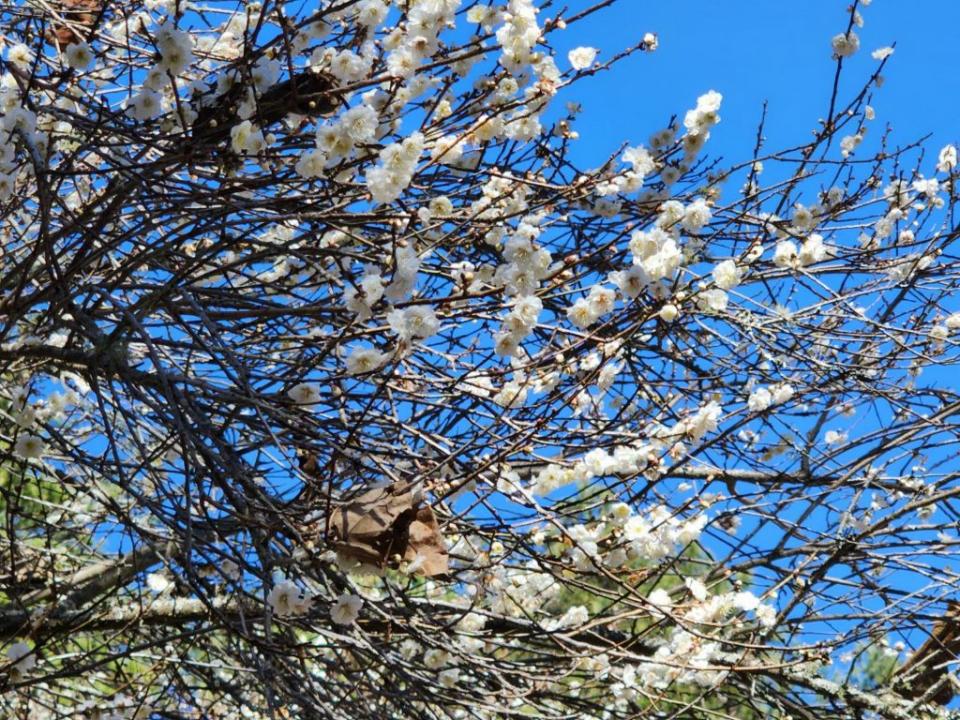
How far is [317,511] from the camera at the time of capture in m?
3.35

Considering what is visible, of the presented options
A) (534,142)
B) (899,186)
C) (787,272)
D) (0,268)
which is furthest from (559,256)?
(0,268)

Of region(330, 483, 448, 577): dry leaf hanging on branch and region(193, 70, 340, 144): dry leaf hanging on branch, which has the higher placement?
region(193, 70, 340, 144): dry leaf hanging on branch

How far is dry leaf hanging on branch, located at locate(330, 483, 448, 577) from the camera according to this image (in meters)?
2.88

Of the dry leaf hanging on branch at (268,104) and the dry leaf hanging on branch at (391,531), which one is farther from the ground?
the dry leaf hanging on branch at (268,104)

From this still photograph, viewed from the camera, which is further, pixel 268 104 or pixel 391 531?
pixel 268 104

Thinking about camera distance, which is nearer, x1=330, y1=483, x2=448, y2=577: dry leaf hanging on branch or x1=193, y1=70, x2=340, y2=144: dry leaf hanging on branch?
x1=330, y1=483, x2=448, y2=577: dry leaf hanging on branch

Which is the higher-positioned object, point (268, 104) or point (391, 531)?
point (268, 104)

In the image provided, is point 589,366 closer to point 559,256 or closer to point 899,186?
point 559,256

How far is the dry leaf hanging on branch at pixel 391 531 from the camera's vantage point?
2885 millimetres

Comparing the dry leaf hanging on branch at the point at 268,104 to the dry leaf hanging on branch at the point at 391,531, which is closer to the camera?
the dry leaf hanging on branch at the point at 391,531

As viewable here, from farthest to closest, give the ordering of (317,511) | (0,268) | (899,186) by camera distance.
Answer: (899,186) < (0,268) < (317,511)

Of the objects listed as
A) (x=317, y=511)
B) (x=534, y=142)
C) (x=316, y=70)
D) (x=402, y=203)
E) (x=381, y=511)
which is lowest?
(x=381, y=511)

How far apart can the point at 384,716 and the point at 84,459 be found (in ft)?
4.27

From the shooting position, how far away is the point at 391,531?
2891mm
